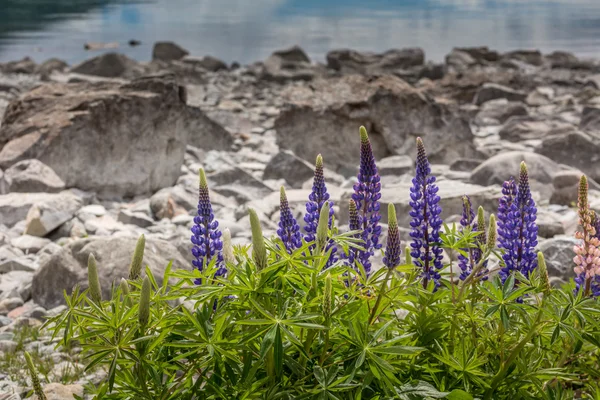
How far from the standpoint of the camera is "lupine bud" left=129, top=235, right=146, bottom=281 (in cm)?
250

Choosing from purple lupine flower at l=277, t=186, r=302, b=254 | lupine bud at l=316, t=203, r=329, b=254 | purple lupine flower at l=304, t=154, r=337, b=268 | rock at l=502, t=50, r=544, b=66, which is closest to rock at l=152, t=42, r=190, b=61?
rock at l=502, t=50, r=544, b=66

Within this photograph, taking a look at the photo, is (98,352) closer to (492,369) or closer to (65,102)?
(492,369)

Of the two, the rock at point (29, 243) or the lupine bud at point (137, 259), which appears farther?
the rock at point (29, 243)

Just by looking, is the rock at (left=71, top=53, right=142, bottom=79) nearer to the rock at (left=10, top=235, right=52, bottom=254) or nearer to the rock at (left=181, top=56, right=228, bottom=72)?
the rock at (left=181, top=56, right=228, bottom=72)

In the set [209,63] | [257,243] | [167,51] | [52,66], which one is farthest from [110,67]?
[257,243]

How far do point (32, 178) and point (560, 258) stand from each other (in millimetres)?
6095

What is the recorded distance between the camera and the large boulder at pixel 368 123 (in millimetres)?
11070

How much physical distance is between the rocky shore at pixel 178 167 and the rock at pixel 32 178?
17mm

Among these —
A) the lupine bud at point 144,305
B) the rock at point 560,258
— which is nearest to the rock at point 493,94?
the rock at point 560,258

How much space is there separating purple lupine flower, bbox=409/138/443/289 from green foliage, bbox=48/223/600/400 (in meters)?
0.28

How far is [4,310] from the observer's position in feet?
19.2

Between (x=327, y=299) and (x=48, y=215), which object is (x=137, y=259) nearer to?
(x=327, y=299)

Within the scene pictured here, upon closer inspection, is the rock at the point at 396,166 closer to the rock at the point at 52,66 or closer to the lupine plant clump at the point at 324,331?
the lupine plant clump at the point at 324,331

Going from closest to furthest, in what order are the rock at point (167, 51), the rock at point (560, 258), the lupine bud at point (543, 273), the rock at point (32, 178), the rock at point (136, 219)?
the lupine bud at point (543, 273) → the rock at point (560, 258) → the rock at point (136, 219) → the rock at point (32, 178) → the rock at point (167, 51)
